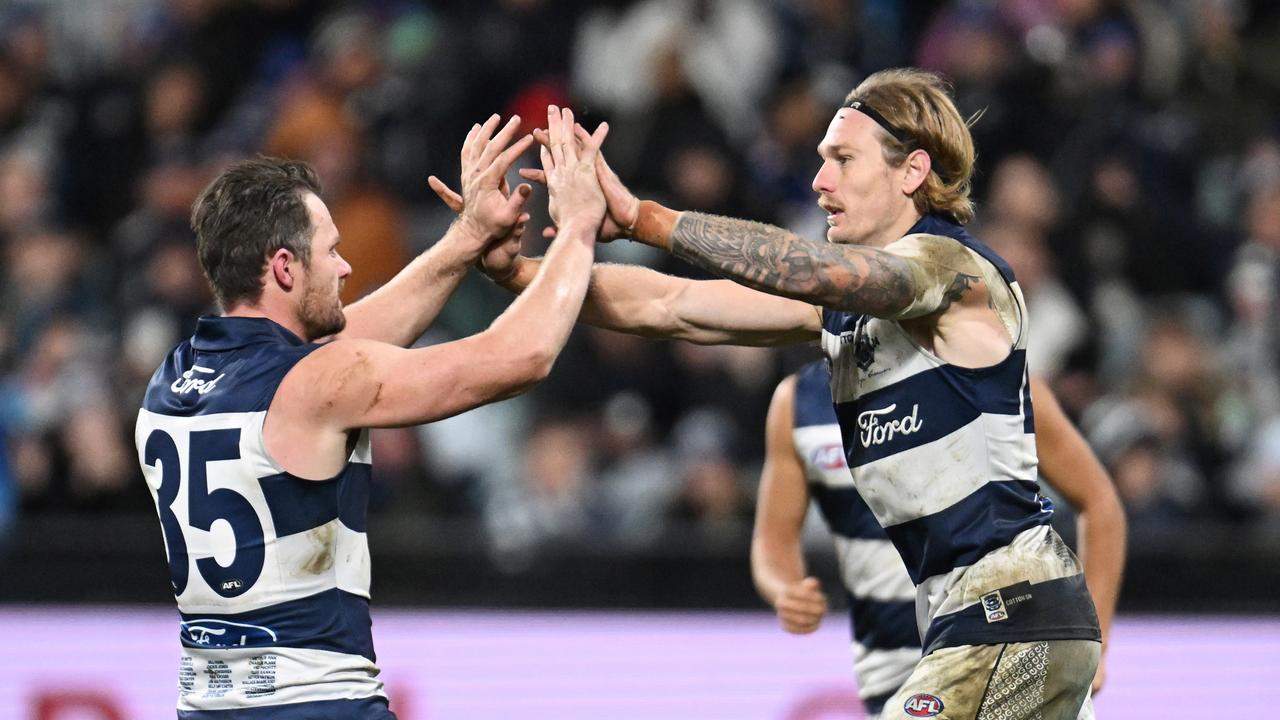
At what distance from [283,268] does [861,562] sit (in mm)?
2249

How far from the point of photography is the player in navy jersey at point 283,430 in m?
4.19

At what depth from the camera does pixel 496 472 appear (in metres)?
9.39

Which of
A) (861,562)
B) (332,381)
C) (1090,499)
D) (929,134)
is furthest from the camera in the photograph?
(861,562)

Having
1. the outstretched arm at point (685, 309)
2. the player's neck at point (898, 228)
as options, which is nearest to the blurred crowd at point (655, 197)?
the outstretched arm at point (685, 309)

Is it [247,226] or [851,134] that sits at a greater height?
[851,134]

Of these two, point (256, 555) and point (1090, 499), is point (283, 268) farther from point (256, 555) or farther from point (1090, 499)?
point (1090, 499)

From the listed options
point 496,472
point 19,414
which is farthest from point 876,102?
point 19,414

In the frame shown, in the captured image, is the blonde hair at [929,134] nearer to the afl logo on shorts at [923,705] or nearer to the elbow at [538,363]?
the elbow at [538,363]

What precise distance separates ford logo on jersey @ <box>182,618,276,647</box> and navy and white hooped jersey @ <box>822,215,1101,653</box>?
158cm

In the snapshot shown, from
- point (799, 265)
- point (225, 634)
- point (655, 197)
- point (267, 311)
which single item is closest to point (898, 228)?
point (799, 265)

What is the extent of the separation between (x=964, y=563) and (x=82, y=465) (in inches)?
238

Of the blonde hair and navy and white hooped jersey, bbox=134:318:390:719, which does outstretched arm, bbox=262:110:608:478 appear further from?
the blonde hair

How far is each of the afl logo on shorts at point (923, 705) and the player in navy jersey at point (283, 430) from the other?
122cm

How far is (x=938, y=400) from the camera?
171 inches
